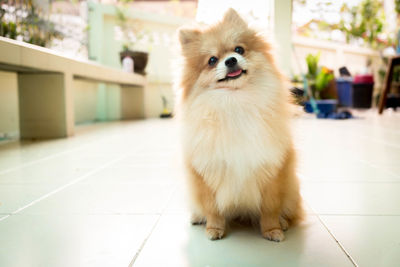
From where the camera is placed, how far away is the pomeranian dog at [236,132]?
0.97 meters

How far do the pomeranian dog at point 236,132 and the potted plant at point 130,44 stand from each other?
4840 mm

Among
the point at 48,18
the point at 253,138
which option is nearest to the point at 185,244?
the point at 253,138

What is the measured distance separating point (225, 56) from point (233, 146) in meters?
0.30

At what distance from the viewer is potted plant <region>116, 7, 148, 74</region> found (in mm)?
5680

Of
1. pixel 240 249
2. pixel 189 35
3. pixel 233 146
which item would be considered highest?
pixel 189 35

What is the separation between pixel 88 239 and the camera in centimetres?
97

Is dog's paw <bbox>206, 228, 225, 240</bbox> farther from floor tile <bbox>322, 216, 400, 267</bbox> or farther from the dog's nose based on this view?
the dog's nose

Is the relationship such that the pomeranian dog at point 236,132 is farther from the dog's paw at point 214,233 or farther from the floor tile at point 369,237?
the floor tile at point 369,237

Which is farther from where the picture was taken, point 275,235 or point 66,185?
point 66,185

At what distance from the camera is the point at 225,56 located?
103 centimetres

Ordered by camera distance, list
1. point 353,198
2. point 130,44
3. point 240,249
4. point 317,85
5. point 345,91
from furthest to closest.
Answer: point 345,91
point 130,44
point 317,85
point 353,198
point 240,249

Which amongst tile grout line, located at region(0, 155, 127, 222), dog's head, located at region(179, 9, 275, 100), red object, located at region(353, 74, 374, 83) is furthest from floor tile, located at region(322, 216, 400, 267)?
red object, located at region(353, 74, 374, 83)

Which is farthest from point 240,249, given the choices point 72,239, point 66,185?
point 66,185

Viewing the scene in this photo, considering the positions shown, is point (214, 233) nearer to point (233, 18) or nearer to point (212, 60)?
point (212, 60)
